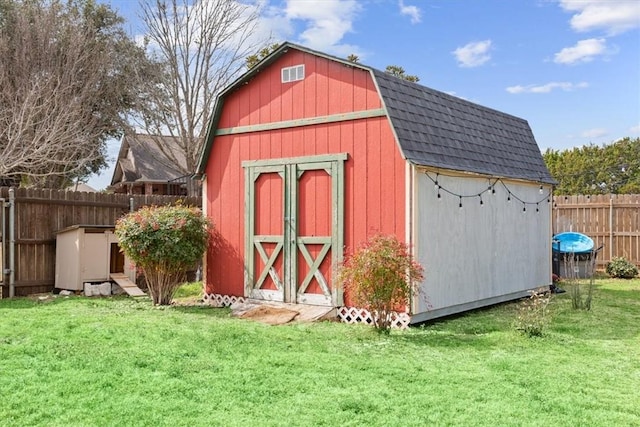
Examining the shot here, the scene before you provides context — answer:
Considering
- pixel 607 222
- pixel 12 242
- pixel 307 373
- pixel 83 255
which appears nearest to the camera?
pixel 307 373

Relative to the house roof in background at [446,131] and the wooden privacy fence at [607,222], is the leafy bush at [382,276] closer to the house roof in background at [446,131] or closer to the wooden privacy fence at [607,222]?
the house roof in background at [446,131]

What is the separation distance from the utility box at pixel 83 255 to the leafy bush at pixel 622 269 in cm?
1087

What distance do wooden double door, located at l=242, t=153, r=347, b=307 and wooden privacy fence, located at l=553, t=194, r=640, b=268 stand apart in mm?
8848

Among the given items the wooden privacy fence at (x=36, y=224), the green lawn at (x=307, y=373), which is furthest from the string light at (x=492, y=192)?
the wooden privacy fence at (x=36, y=224)

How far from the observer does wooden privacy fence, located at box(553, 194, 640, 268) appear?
13289 millimetres

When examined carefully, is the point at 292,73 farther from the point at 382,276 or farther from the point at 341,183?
the point at 382,276

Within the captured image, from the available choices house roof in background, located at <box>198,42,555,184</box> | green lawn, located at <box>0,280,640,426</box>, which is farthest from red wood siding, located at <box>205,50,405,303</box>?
green lawn, located at <box>0,280,640,426</box>

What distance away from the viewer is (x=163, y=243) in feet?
26.9

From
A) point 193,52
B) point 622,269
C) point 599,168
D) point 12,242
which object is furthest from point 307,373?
point 599,168

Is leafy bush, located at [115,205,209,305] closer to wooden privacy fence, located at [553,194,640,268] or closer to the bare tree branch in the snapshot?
the bare tree branch

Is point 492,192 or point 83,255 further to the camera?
point 83,255

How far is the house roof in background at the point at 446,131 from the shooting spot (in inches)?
280

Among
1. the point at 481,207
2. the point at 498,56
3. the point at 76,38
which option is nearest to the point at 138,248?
the point at 481,207

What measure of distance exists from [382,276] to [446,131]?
2944 mm
